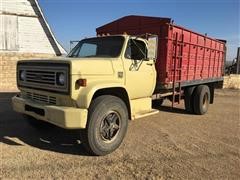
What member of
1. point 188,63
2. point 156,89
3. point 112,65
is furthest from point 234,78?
point 112,65

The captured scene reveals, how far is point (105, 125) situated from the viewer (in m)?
5.27

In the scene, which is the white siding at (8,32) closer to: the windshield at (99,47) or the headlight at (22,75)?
the windshield at (99,47)

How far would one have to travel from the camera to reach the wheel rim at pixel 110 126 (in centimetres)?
521

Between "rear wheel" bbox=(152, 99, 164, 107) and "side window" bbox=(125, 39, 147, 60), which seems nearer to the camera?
"side window" bbox=(125, 39, 147, 60)

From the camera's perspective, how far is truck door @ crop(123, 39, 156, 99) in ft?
19.5

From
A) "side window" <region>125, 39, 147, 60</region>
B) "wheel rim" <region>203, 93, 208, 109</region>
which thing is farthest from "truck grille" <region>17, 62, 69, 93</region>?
"wheel rim" <region>203, 93, 208, 109</region>

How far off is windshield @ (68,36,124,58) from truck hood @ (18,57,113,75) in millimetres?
552

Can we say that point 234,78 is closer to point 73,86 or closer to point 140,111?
point 140,111

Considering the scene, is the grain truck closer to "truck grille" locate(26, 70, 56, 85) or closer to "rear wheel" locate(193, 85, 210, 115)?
"truck grille" locate(26, 70, 56, 85)

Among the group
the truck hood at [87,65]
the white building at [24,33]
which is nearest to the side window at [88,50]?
the truck hood at [87,65]

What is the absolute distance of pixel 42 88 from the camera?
526cm

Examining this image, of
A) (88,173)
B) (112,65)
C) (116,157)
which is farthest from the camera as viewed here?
(112,65)

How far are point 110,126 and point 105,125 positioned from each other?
0.12 m

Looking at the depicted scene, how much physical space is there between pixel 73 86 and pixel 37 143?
5.41 ft
